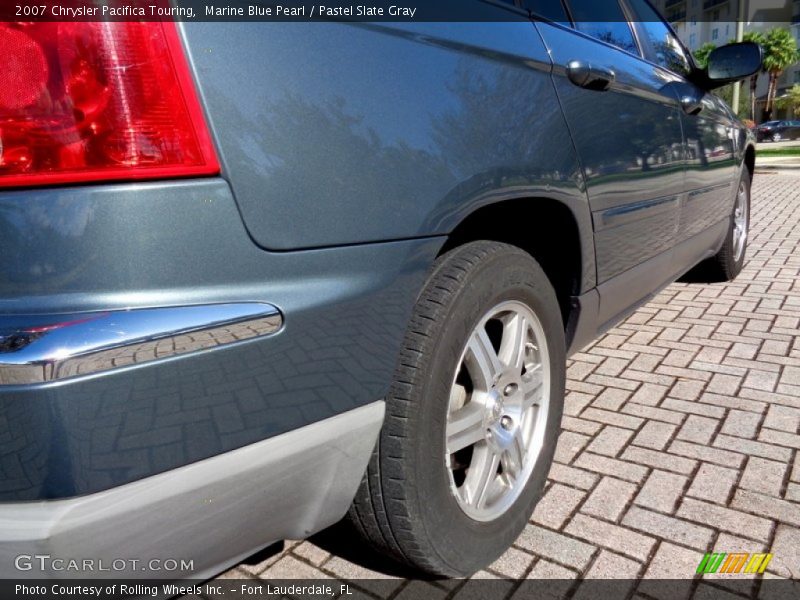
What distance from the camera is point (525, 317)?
1908mm

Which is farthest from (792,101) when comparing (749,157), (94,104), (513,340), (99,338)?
(99,338)

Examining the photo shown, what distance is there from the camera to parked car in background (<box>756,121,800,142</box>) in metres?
44.7

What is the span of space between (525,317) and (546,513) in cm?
68

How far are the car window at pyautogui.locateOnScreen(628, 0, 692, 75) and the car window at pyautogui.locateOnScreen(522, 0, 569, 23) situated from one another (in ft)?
3.18

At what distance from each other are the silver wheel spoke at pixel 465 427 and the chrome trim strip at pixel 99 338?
0.75m

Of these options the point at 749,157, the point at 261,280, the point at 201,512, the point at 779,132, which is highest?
the point at 261,280

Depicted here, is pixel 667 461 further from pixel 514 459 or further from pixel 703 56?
pixel 703 56

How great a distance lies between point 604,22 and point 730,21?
264 feet

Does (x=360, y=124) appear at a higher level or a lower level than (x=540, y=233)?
higher

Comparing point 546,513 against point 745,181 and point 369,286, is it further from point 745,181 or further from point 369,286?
point 745,181

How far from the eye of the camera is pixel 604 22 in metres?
2.72

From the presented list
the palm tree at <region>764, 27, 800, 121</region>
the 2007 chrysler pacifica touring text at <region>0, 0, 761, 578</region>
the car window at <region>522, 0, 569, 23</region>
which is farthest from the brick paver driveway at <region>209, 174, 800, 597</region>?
the palm tree at <region>764, 27, 800, 121</region>

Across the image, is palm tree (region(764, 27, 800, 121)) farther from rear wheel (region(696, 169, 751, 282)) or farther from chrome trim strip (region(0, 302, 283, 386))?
chrome trim strip (region(0, 302, 283, 386))

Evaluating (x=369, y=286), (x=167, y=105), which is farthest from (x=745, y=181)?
(x=167, y=105)
